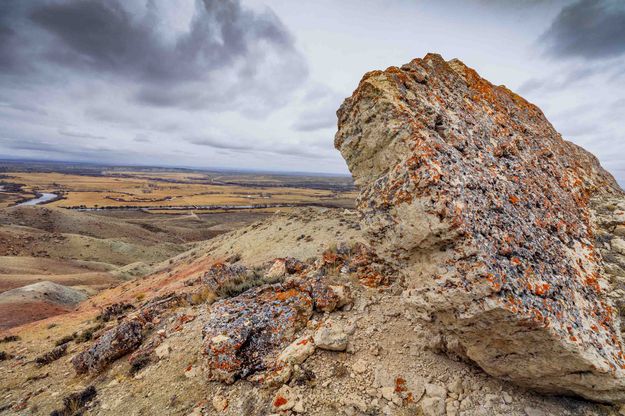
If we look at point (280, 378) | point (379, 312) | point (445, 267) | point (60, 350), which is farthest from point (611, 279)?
point (60, 350)

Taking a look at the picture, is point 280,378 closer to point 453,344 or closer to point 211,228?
point 453,344

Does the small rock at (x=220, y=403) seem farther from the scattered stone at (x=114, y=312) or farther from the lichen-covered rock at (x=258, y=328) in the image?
the scattered stone at (x=114, y=312)

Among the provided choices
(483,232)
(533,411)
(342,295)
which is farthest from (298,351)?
(483,232)

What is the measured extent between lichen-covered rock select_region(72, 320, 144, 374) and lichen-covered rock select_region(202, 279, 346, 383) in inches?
136

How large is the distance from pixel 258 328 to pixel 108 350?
5.36 m

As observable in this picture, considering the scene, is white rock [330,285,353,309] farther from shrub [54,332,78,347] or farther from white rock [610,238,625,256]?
shrub [54,332,78,347]

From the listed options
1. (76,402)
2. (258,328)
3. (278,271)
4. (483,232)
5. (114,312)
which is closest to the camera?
(483,232)

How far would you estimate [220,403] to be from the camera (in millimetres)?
6297

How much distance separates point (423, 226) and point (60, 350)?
13.7 m

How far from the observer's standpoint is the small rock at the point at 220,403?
620 centimetres

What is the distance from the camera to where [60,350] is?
35.5 feet

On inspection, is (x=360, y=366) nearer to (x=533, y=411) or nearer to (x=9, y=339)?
(x=533, y=411)

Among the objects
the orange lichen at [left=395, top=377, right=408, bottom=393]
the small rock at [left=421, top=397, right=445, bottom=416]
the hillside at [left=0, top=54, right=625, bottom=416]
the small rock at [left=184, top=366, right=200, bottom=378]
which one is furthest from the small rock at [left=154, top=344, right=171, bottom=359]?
the small rock at [left=421, top=397, right=445, bottom=416]

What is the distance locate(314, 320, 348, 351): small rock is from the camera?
22.6 feet
